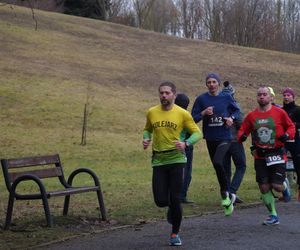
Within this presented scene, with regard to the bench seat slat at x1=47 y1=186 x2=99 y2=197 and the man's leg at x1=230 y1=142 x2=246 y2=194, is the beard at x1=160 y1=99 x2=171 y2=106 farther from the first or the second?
the man's leg at x1=230 y1=142 x2=246 y2=194

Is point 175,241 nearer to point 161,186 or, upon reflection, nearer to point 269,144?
point 161,186

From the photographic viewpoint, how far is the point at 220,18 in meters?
71.6

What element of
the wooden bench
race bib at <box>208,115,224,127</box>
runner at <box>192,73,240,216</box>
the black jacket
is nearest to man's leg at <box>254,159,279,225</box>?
runner at <box>192,73,240,216</box>

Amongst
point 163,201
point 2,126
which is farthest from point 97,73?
point 163,201

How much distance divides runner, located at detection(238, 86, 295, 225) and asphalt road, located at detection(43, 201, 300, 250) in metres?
0.44

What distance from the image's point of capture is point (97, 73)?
36531mm

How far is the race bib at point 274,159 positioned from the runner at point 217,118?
105 cm

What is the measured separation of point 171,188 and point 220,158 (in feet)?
7.86

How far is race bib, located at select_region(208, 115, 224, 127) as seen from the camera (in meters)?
10.9

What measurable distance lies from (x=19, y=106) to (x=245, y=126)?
19284 millimetres

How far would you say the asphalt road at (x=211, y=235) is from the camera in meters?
8.29

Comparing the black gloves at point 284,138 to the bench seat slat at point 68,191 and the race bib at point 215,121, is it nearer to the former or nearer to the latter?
the race bib at point 215,121

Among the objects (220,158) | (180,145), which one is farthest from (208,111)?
(180,145)

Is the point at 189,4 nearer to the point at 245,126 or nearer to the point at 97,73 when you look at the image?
the point at 97,73
